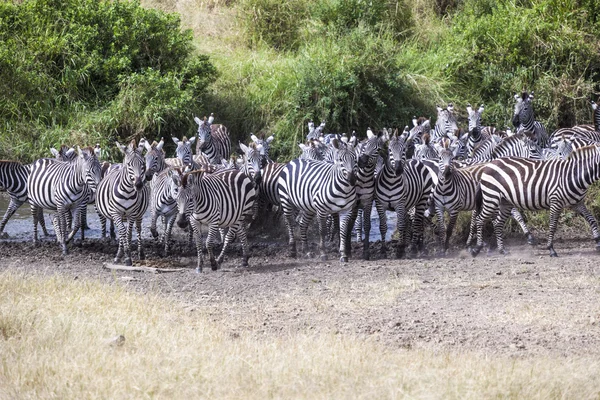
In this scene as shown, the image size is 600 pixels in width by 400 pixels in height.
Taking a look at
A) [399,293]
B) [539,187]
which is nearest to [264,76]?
[539,187]

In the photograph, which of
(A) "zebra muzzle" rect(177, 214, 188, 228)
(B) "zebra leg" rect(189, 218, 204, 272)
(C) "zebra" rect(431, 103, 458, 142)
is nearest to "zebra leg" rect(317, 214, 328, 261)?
(B) "zebra leg" rect(189, 218, 204, 272)

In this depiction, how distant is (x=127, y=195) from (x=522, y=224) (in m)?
6.75

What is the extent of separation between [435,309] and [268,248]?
6.52 metres

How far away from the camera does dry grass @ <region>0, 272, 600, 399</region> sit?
24.9 ft

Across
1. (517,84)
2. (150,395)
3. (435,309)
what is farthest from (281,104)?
(150,395)

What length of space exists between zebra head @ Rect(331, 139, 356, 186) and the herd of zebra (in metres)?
0.02

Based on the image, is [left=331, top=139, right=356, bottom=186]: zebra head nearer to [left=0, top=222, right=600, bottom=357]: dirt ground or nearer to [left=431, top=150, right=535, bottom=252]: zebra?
[left=0, top=222, right=600, bottom=357]: dirt ground

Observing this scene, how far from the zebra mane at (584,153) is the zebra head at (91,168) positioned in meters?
7.82

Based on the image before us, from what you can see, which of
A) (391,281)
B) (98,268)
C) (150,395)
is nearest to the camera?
(150,395)

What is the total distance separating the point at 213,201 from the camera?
14.4 meters

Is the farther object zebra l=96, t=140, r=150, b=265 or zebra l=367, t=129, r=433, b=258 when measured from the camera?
zebra l=367, t=129, r=433, b=258

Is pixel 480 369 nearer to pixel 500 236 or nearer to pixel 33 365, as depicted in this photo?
pixel 33 365

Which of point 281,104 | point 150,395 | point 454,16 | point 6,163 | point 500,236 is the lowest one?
point 150,395

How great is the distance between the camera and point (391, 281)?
12.6 m
